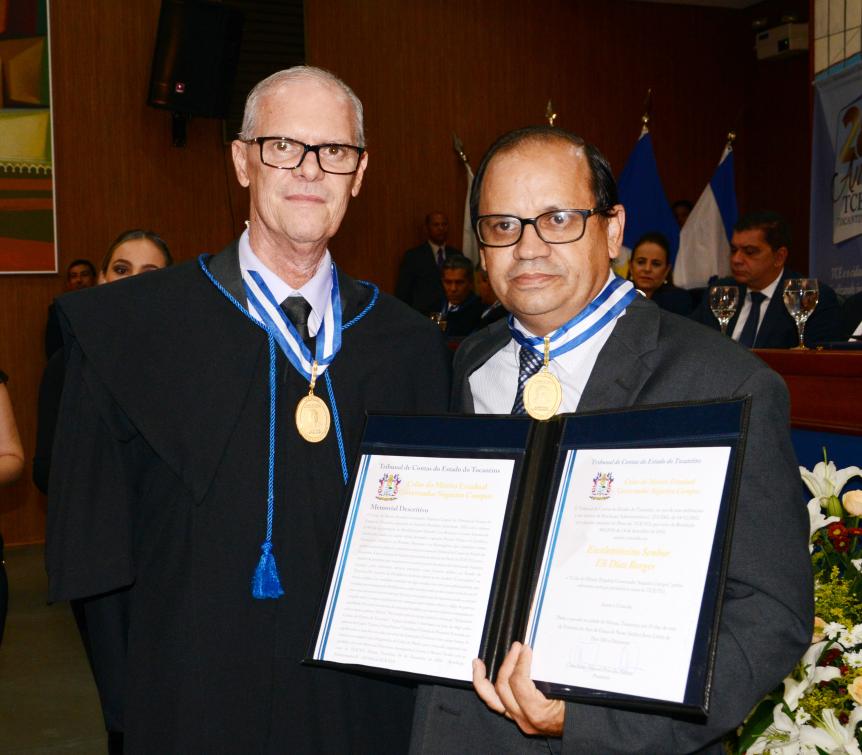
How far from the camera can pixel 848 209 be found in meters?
6.38

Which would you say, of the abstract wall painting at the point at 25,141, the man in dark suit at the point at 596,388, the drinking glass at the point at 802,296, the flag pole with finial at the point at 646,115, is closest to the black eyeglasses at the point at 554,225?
the man in dark suit at the point at 596,388

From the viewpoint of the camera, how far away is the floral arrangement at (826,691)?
194 centimetres

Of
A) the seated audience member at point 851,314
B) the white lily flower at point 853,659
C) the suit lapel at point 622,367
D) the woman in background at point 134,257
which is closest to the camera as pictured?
the suit lapel at point 622,367

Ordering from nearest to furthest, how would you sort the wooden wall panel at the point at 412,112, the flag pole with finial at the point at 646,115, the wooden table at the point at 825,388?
1. the wooden table at the point at 825,388
2. the wooden wall panel at the point at 412,112
3. the flag pole with finial at the point at 646,115

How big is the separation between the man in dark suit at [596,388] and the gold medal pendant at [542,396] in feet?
0.21

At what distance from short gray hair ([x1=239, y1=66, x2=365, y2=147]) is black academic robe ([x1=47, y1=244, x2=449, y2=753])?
39cm

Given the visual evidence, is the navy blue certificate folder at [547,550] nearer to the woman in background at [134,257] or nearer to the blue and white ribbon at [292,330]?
the blue and white ribbon at [292,330]

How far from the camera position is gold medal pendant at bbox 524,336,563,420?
1.70m

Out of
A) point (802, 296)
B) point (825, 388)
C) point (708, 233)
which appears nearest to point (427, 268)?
point (708, 233)

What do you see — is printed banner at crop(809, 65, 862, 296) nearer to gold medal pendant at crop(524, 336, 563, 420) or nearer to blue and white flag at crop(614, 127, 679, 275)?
blue and white flag at crop(614, 127, 679, 275)

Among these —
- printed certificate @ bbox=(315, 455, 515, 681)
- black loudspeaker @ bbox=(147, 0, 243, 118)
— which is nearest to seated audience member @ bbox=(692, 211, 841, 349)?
printed certificate @ bbox=(315, 455, 515, 681)

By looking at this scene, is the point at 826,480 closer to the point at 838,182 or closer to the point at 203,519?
the point at 203,519

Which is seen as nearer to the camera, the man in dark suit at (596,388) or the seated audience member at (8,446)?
the man in dark suit at (596,388)

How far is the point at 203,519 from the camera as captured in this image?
2.01m
